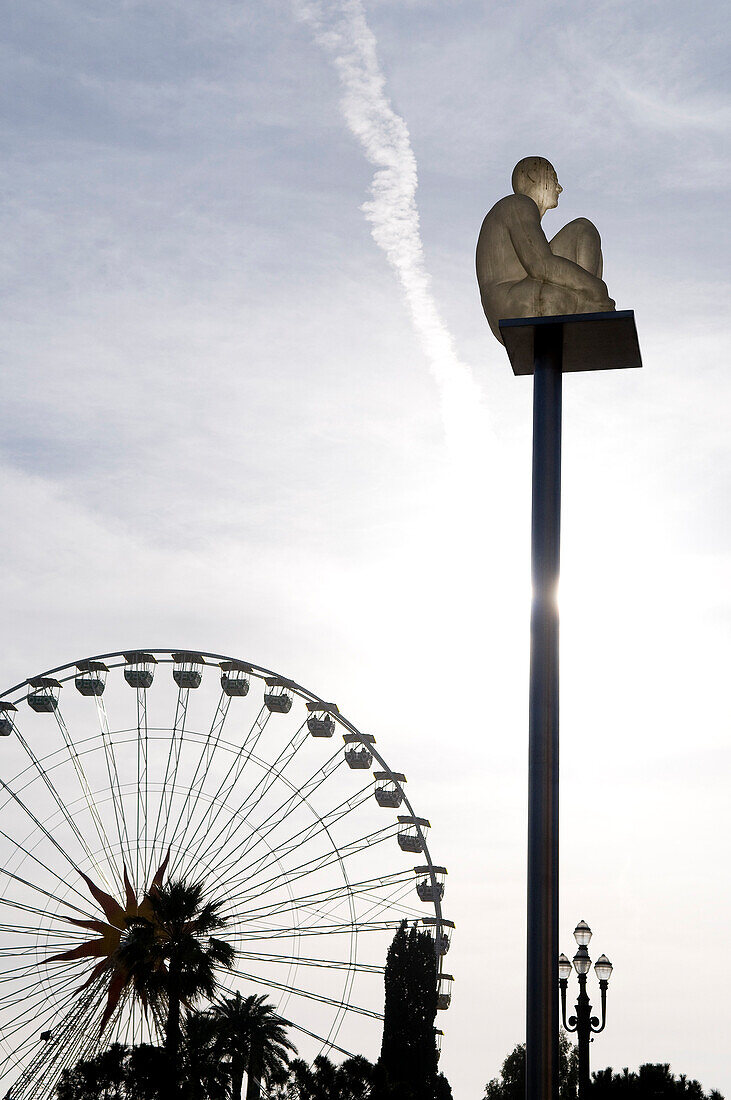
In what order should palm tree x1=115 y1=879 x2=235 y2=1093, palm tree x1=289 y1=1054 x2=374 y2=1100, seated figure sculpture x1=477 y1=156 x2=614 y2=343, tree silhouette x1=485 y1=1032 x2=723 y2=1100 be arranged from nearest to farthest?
1. seated figure sculpture x1=477 y1=156 x2=614 y2=343
2. palm tree x1=115 y1=879 x2=235 y2=1093
3. palm tree x1=289 y1=1054 x2=374 y2=1100
4. tree silhouette x1=485 y1=1032 x2=723 y2=1100

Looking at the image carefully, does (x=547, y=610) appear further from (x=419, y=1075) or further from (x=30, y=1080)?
(x=419, y=1075)

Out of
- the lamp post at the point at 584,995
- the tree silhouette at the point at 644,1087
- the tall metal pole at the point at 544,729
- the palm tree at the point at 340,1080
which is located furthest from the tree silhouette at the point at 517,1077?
the tall metal pole at the point at 544,729

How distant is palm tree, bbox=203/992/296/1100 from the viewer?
31500 mm

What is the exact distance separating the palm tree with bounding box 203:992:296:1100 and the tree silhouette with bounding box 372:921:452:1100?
237 inches

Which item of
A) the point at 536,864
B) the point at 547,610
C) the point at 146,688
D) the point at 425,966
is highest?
the point at 146,688

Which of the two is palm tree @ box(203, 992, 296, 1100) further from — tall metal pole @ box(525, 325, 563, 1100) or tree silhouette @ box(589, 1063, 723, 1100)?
tall metal pole @ box(525, 325, 563, 1100)

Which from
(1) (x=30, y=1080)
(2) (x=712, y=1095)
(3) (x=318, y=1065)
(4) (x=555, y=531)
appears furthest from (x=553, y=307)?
(2) (x=712, y=1095)

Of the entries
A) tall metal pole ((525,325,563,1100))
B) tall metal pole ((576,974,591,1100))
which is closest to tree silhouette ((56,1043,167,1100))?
tall metal pole ((576,974,591,1100))

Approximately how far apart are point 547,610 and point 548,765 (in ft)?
3.30

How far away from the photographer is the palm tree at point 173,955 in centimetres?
2956

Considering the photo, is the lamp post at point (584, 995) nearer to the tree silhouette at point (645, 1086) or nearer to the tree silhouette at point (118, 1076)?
the tree silhouette at point (118, 1076)

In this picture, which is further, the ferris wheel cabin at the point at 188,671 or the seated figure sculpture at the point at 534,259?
the ferris wheel cabin at the point at 188,671

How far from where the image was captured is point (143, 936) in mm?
30359

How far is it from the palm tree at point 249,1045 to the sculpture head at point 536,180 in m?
23.9
